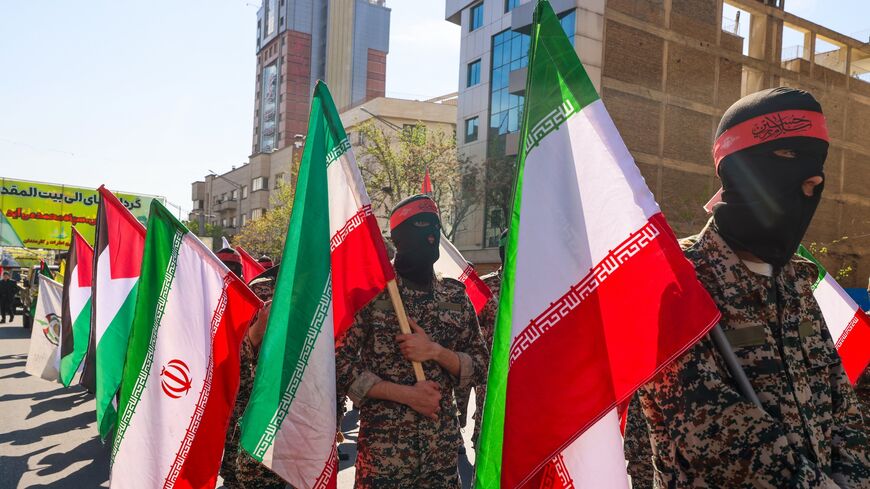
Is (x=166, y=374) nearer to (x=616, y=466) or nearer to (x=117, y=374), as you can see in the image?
(x=117, y=374)

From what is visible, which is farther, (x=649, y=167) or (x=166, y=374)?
(x=649, y=167)

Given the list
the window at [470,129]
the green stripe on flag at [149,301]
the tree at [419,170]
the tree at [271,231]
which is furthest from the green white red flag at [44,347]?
the tree at [271,231]

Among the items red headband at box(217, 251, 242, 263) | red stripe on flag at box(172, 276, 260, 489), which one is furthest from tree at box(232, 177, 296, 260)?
red stripe on flag at box(172, 276, 260, 489)

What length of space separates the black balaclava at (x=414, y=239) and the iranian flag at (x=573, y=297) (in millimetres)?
1485

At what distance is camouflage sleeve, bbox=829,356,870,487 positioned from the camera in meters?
1.90

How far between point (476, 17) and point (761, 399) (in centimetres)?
3896

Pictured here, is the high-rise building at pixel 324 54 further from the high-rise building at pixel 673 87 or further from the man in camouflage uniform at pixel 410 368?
the man in camouflage uniform at pixel 410 368

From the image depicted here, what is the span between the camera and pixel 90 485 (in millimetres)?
6449

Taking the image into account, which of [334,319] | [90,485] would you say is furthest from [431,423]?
[90,485]

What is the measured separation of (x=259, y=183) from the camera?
6981 centimetres

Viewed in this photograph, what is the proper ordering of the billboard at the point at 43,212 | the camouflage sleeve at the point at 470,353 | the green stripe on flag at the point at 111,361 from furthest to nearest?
1. the billboard at the point at 43,212
2. the green stripe on flag at the point at 111,361
3. the camouflage sleeve at the point at 470,353

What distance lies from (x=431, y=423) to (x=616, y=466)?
146cm

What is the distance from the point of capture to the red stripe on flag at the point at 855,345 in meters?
4.11

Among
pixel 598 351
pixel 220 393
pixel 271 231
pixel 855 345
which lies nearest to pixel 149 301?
pixel 220 393
